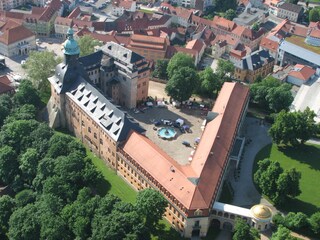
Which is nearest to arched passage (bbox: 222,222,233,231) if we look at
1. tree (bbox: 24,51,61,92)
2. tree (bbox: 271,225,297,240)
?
tree (bbox: 271,225,297,240)

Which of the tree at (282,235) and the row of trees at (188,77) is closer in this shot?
the tree at (282,235)

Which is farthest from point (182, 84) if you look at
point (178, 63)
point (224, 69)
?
point (224, 69)

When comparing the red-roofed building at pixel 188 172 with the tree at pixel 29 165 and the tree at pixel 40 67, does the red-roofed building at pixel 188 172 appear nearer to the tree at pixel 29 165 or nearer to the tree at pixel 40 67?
the tree at pixel 29 165

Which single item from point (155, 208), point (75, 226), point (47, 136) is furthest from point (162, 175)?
point (47, 136)

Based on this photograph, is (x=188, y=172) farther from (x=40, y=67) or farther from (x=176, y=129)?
(x=40, y=67)

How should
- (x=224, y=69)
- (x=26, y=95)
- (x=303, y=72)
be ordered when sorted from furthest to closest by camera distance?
(x=303, y=72) → (x=224, y=69) → (x=26, y=95)

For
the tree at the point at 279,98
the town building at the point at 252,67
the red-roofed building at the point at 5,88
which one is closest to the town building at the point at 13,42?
the red-roofed building at the point at 5,88
